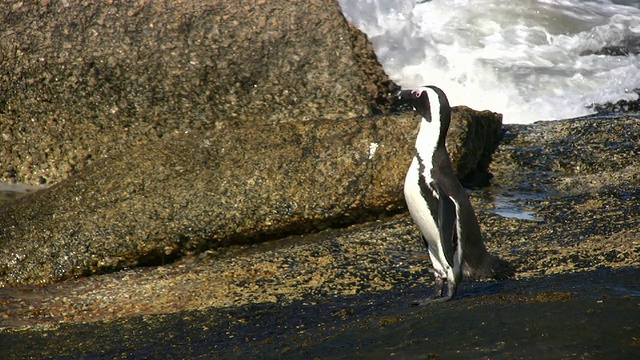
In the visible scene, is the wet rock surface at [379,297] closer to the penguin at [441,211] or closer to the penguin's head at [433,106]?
the penguin at [441,211]

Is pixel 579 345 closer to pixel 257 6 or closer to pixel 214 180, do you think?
pixel 214 180

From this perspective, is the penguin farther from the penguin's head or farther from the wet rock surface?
the wet rock surface

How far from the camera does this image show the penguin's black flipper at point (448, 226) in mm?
4871

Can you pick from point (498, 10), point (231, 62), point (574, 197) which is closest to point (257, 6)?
point (231, 62)

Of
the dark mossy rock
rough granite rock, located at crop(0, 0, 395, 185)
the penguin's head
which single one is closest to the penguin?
the penguin's head

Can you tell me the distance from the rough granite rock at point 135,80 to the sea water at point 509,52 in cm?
353

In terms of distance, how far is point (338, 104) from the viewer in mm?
7617

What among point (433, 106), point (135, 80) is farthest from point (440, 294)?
point (135, 80)

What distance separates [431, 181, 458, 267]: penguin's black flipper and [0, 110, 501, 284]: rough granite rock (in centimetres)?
146

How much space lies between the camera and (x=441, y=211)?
4.93m

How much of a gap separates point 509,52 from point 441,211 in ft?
26.8

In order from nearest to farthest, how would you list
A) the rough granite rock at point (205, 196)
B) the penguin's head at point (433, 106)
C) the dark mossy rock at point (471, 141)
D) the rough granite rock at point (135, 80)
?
the penguin's head at point (433, 106) < the rough granite rock at point (205, 196) < the dark mossy rock at point (471, 141) < the rough granite rock at point (135, 80)

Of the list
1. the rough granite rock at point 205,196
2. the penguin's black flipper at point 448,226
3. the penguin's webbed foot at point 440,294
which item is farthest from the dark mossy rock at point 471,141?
the penguin's webbed foot at point 440,294

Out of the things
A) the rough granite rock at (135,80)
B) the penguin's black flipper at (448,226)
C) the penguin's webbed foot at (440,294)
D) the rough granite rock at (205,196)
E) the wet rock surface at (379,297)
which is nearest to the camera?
the wet rock surface at (379,297)
